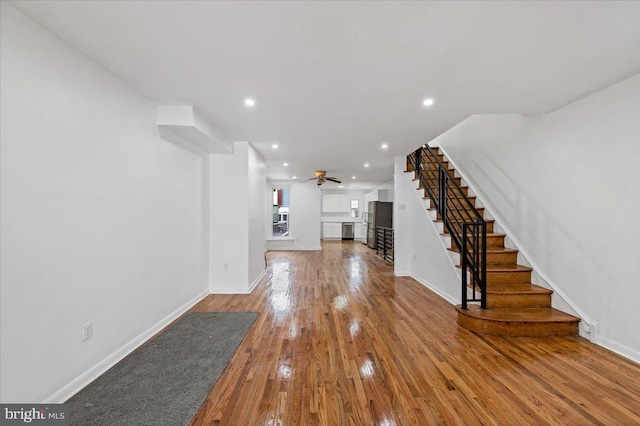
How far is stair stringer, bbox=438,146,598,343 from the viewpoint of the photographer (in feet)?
8.55

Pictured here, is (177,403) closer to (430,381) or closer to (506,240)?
(430,381)

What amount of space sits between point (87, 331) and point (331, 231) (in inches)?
397

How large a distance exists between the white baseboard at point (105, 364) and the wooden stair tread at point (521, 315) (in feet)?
11.2

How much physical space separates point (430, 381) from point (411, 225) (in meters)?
3.69

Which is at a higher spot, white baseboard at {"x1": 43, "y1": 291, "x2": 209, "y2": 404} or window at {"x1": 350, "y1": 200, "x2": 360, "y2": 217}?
window at {"x1": 350, "y1": 200, "x2": 360, "y2": 217}

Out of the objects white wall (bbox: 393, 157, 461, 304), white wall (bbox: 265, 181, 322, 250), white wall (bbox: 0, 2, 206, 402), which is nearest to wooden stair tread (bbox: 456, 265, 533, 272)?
white wall (bbox: 393, 157, 461, 304)

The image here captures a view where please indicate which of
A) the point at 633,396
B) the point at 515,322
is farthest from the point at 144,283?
the point at 633,396

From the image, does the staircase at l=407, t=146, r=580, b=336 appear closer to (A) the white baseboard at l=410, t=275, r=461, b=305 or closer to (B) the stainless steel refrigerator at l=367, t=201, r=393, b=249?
(A) the white baseboard at l=410, t=275, r=461, b=305

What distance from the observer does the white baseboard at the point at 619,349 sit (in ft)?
7.25

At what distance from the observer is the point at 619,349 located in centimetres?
233

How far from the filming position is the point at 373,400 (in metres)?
1.73

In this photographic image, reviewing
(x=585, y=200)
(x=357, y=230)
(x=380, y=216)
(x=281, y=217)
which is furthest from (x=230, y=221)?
(x=357, y=230)

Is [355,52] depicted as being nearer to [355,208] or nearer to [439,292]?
[439,292]

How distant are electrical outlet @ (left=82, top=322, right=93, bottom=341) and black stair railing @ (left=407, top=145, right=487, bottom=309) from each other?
3.63 m
